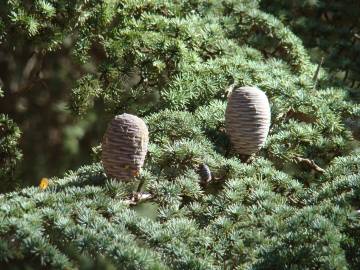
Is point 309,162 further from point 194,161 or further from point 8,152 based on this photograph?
point 8,152

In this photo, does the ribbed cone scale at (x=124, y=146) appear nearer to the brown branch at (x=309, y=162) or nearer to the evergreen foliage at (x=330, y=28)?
the brown branch at (x=309, y=162)

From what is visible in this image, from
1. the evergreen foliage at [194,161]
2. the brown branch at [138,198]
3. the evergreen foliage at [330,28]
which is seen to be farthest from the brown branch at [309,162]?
the evergreen foliage at [330,28]

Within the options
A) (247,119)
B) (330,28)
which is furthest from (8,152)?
(330,28)

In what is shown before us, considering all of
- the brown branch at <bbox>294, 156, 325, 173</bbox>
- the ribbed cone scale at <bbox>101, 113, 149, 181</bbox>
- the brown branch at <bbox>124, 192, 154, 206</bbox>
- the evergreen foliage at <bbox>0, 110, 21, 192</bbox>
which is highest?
the ribbed cone scale at <bbox>101, 113, 149, 181</bbox>

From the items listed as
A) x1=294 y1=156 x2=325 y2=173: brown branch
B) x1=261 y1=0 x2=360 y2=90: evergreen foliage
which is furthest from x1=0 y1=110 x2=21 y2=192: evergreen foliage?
x1=261 y1=0 x2=360 y2=90: evergreen foliage

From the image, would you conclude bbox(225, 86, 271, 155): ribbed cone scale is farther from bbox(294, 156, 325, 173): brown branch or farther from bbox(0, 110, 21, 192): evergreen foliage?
bbox(0, 110, 21, 192): evergreen foliage
